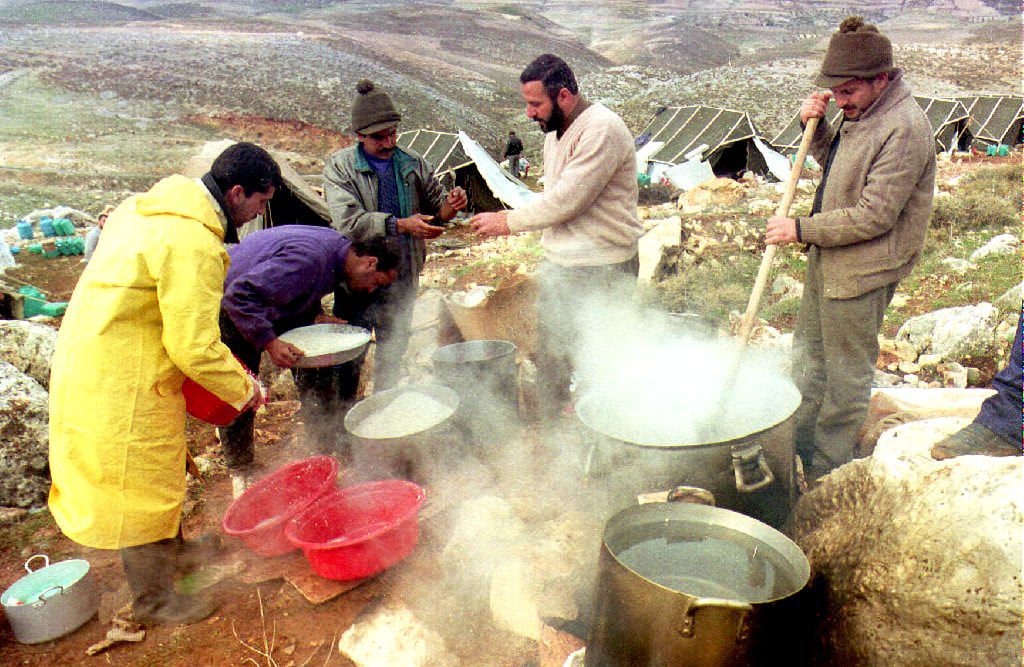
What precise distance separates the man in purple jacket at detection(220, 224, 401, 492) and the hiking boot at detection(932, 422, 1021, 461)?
282 cm

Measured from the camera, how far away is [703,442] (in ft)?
7.18

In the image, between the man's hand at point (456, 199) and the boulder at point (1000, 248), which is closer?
the man's hand at point (456, 199)

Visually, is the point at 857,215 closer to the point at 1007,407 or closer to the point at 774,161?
the point at 1007,407

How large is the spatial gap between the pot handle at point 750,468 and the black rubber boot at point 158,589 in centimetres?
247

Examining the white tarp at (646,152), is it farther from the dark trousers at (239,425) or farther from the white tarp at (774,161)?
the dark trousers at (239,425)

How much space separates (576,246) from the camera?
3.60 m

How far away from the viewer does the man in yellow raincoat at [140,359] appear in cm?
243

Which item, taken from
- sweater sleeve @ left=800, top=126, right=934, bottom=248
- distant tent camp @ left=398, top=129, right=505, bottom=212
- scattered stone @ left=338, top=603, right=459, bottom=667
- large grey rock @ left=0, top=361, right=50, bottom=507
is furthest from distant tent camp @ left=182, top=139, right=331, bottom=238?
sweater sleeve @ left=800, top=126, right=934, bottom=248

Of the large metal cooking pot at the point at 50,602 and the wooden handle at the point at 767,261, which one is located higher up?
the wooden handle at the point at 767,261

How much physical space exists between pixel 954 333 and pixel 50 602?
20.1ft

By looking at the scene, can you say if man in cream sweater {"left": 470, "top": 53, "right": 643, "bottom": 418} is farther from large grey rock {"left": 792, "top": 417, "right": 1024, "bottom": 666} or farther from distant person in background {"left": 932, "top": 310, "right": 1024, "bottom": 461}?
distant person in background {"left": 932, "top": 310, "right": 1024, "bottom": 461}

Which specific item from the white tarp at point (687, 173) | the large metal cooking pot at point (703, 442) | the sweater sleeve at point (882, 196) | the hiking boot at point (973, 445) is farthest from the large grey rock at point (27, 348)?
the white tarp at point (687, 173)

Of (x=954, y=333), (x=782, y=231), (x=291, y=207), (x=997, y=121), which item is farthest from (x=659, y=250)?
(x=997, y=121)

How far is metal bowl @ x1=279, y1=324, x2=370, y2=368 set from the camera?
319 cm
